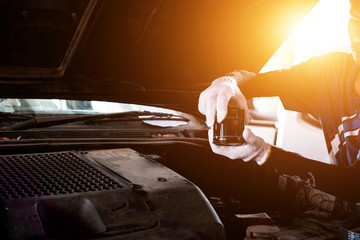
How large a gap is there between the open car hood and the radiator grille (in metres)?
0.46

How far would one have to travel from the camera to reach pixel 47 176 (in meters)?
0.97

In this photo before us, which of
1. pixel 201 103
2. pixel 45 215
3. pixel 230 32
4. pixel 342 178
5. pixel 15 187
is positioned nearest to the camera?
pixel 45 215

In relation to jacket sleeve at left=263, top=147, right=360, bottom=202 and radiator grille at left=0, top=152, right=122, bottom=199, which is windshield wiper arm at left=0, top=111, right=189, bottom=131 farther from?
jacket sleeve at left=263, top=147, right=360, bottom=202

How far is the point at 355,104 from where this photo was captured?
1.74 meters

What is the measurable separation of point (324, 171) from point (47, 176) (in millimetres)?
967

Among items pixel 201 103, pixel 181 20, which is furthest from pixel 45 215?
pixel 181 20

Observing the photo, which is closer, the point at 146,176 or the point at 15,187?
the point at 15,187

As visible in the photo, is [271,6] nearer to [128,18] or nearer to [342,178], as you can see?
[128,18]

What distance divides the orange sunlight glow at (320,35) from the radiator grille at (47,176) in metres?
4.56

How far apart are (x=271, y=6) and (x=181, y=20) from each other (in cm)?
38

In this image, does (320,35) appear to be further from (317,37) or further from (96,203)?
(96,203)

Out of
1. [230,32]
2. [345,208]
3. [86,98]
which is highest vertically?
[230,32]

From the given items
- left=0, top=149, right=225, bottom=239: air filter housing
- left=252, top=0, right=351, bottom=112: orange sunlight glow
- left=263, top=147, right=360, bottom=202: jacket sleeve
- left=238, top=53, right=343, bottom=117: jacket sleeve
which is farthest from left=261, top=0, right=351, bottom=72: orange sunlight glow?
left=0, top=149, right=225, bottom=239: air filter housing

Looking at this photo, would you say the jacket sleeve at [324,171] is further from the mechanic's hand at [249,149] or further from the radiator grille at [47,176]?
the radiator grille at [47,176]
